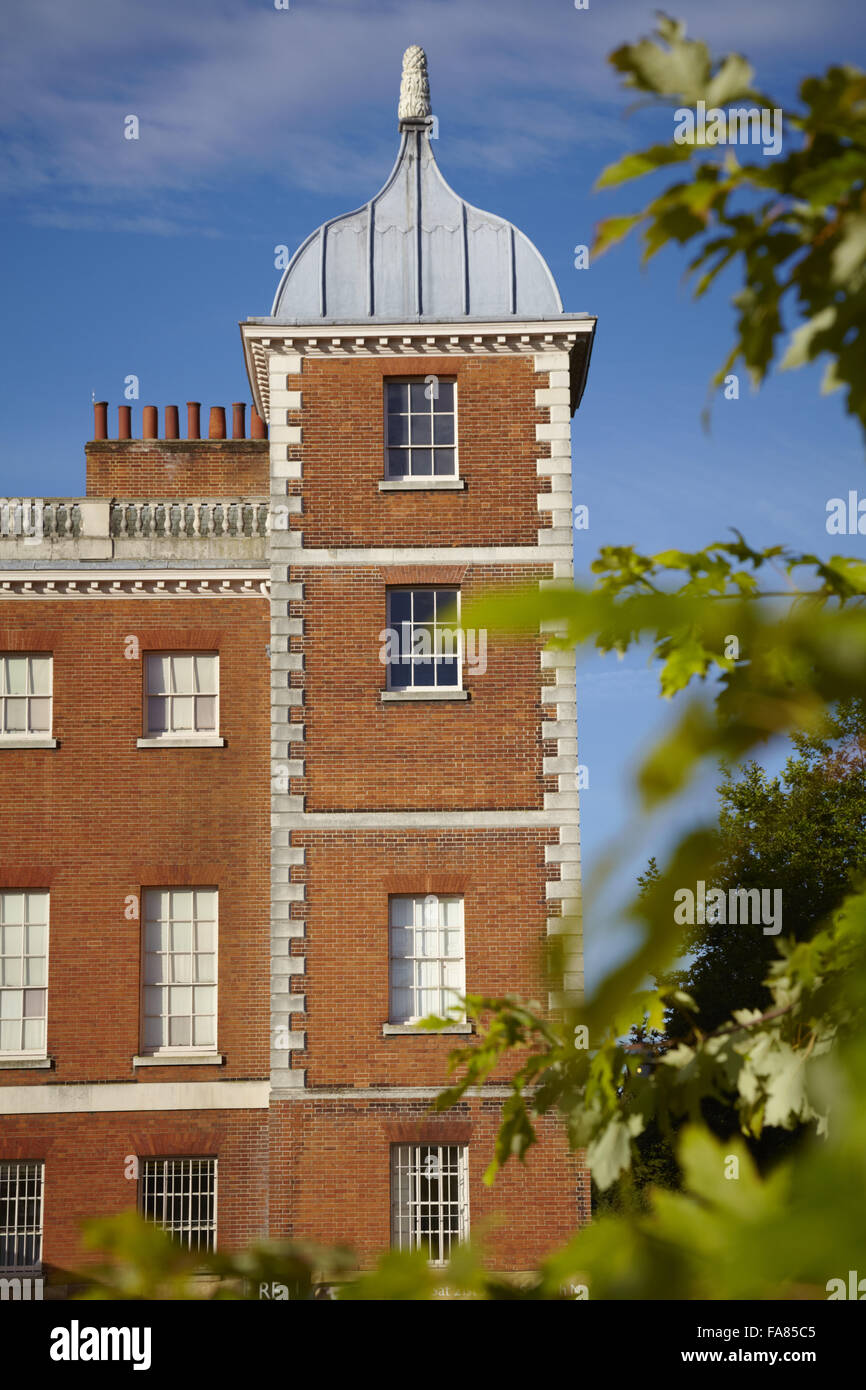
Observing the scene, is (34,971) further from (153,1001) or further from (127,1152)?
(127,1152)

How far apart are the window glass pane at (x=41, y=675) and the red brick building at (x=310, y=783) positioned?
0.07 m

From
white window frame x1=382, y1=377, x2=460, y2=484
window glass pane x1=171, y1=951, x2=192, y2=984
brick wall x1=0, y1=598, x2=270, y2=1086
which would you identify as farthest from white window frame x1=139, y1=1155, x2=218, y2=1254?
A: white window frame x1=382, y1=377, x2=460, y2=484

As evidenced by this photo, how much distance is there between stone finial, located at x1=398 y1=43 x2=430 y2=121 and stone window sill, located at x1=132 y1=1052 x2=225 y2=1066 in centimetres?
1685

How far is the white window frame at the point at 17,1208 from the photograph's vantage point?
22.8 meters

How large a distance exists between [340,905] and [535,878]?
3037 mm

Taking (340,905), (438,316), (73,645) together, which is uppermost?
(438,316)

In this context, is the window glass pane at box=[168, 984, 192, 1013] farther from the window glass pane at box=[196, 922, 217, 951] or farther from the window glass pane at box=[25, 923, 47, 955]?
the window glass pane at box=[25, 923, 47, 955]

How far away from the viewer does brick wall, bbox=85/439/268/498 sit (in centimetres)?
3003

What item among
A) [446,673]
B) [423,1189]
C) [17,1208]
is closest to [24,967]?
[17,1208]

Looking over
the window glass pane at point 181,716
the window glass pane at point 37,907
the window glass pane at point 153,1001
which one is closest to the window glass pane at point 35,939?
the window glass pane at point 37,907

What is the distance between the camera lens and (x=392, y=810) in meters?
22.3

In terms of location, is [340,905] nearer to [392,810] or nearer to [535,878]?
[392,810]

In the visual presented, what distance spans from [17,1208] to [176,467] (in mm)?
14938
